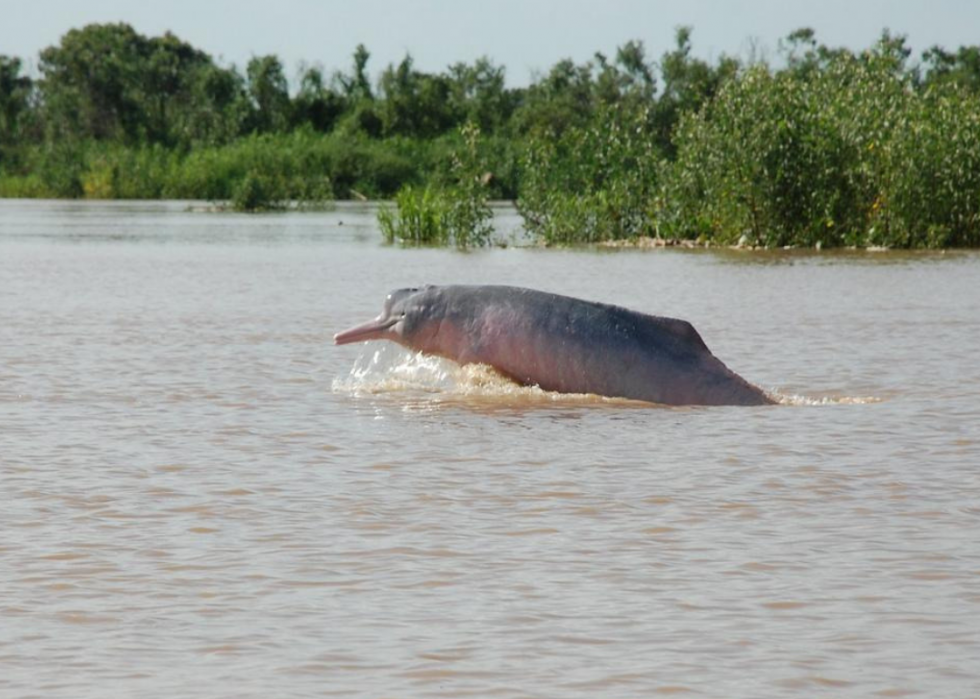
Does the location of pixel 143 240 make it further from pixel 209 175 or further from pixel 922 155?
pixel 209 175

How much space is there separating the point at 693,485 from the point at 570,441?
1421 millimetres

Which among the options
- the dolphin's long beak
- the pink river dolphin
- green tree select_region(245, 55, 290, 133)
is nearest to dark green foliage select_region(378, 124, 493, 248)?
the dolphin's long beak

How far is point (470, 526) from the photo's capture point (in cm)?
675

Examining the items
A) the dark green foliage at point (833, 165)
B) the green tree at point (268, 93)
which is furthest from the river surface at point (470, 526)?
the green tree at point (268, 93)

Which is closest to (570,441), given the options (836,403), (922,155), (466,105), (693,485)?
(693,485)

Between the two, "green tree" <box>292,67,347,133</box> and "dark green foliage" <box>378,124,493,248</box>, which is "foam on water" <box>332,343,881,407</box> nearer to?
"dark green foliage" <box>378,124,493,248</box>

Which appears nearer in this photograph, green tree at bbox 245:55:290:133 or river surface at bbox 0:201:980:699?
river surface at bbox 0:201:980:699

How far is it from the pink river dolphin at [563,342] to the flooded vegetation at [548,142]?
2085 centimetres

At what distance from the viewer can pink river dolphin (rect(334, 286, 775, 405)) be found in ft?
33.6

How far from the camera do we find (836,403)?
10.6 metres

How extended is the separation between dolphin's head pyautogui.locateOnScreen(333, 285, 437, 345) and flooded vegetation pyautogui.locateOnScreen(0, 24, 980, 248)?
2077cm

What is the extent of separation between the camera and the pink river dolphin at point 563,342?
1025 centimetres

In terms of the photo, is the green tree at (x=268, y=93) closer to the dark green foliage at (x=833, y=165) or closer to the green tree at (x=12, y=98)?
the green tree at (x=12, y=98)

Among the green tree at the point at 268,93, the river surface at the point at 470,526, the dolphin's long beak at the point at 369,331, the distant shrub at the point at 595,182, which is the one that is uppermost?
the green tree at the point at 268,93
